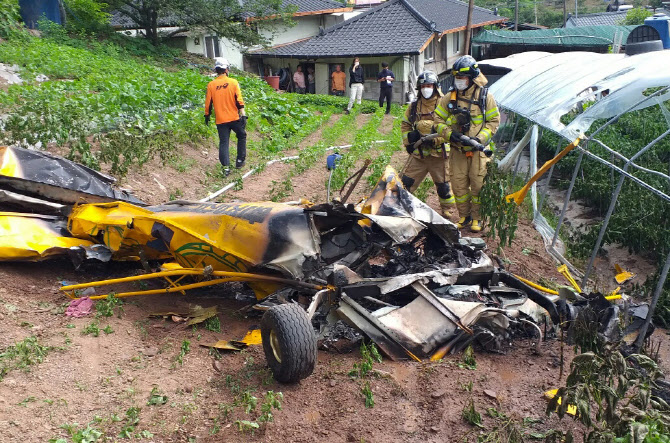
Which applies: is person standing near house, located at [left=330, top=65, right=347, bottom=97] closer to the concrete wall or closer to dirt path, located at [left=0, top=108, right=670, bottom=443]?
the concrete wall

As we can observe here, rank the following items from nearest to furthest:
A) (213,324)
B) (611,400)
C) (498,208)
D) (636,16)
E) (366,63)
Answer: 1. (611,400)
2. (213,324)
3. (498,208)
4. (366,63)
5. (636,16)

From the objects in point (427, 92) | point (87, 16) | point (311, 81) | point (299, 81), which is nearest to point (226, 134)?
point (427, 92)

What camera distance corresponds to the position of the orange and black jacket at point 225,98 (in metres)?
10.0

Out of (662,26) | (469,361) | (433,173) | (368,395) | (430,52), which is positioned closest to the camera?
(368,395)

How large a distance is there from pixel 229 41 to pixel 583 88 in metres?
19.3

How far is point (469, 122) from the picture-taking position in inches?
304

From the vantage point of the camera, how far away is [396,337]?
14.9 ft

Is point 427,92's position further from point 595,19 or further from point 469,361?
point 595,19

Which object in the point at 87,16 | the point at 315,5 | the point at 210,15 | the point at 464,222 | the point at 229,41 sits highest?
the point at 315,5

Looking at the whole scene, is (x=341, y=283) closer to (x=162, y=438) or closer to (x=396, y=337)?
(x=396, y=337)

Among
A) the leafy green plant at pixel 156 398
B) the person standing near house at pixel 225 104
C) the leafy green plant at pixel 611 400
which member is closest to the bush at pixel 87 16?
the person standing near house at pixel 225 104

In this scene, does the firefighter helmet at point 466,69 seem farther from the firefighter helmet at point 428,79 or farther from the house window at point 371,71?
the house window at point 371,71

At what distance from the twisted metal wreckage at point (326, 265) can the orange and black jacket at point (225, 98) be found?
4.12m

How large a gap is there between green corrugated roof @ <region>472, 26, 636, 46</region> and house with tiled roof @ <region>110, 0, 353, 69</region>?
8.03 metres
